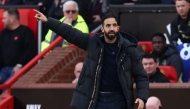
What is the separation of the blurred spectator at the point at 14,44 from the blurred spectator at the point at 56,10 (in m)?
0.95

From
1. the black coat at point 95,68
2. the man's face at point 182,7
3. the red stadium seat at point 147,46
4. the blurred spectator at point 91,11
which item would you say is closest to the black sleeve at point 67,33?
the black coat at point 95,68

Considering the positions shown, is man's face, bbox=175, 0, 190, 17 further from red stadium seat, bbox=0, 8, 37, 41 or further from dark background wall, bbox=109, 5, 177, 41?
red stadium seat, bbox=0, 8, 37, 41

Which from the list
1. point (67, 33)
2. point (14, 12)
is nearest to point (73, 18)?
point (14, 12)

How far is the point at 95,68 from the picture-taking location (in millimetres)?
6461

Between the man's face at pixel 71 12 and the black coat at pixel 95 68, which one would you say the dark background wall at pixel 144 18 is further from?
the black coat at pixel 95 68

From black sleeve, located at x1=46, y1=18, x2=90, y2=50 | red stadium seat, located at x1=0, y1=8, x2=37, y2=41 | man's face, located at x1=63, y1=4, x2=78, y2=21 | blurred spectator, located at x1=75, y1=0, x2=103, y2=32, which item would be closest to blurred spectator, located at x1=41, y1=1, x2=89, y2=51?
man's face, located at x1=63, y1=4, x2=78, y2=21

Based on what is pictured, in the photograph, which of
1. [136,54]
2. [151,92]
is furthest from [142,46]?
[136,54]

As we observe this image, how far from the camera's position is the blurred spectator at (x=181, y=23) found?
9977mm

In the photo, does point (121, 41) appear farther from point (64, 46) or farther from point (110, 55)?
point (64, 46)

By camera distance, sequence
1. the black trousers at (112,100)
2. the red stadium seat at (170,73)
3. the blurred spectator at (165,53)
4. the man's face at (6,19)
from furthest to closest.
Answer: the man's face at (6,19) → the blurred spectator at (165,53) → the red stadium seat at (170,73) → the black trousers at (112,100)

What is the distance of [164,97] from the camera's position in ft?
29.0

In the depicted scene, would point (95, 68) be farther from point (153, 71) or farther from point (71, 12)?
point (71, 12)

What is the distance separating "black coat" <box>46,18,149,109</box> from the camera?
254 inches

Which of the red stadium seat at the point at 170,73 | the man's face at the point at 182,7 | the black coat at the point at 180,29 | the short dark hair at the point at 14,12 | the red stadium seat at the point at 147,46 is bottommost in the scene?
the red stadium seat at the point at 170,73
